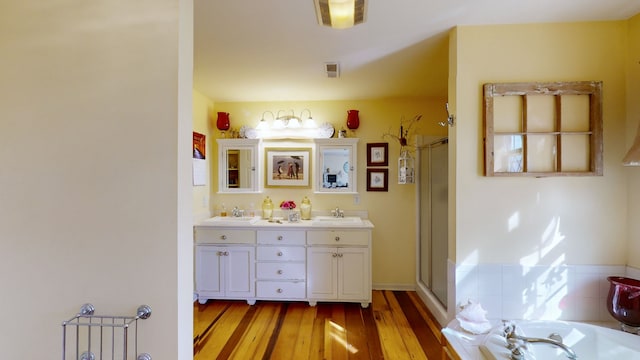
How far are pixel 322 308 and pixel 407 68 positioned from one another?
249cm

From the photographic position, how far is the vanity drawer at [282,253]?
2.88 meters

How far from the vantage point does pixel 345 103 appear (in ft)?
11.1

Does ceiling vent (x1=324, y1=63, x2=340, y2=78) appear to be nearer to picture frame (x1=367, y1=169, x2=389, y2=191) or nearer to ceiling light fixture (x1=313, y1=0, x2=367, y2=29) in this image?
ceiling light fixture (x1=313, y1=0, x2=367, y2=29)

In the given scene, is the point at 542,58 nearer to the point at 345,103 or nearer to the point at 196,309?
the point at 345,103

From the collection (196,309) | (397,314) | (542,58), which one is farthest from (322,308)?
(542,58)

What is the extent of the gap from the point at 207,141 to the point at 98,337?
105 inches

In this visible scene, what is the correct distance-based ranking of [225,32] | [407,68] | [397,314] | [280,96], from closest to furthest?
[225,32] < [407,68] < [397,314] < [280,96]

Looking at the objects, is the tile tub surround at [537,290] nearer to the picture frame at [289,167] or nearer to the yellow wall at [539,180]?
the yellow wall at [539,180]

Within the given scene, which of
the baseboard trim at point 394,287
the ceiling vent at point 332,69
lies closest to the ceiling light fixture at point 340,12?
the ceiling vent at point 332,69

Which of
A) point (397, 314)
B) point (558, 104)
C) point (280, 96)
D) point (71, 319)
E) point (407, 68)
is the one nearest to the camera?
point (71, 319)

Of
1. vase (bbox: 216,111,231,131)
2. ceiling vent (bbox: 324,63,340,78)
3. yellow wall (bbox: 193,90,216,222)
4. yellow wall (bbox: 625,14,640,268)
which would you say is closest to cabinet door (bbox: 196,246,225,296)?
yellow wall (bbox: 193,90,216,222)

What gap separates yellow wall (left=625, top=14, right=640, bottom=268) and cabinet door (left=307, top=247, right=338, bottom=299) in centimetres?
218

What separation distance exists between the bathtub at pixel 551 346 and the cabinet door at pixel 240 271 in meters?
1.93

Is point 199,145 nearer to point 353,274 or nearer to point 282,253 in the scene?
point 282,253
